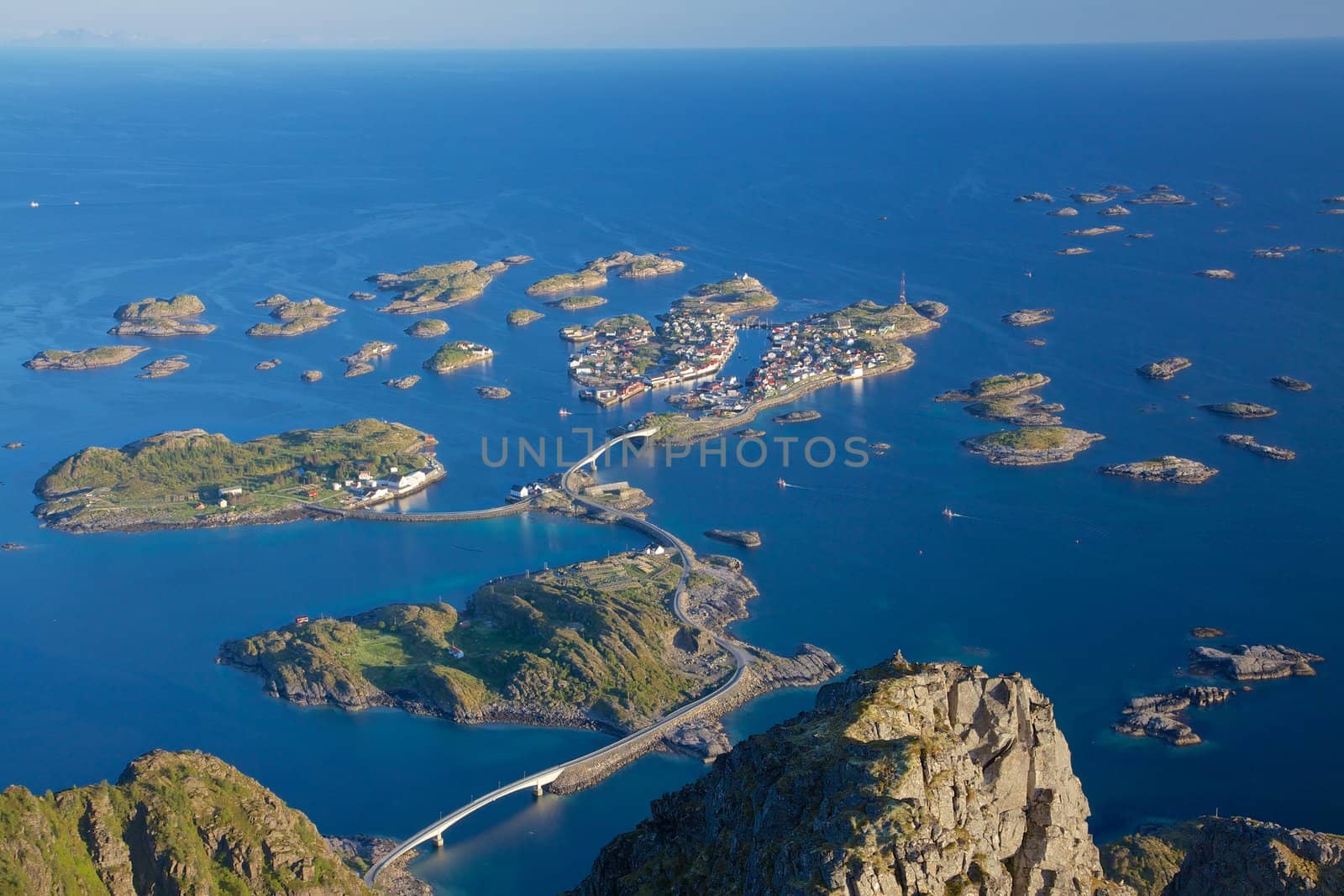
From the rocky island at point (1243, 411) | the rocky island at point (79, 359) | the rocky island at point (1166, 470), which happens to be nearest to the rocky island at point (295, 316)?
the rocky island at point (79, 359)

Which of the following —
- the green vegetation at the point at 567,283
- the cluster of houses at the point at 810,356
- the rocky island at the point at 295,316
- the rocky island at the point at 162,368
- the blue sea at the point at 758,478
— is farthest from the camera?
the green vegetation at the point at 567,283

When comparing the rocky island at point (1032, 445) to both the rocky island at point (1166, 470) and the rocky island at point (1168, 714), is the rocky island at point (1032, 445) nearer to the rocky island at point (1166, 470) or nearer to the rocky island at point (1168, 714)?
the rocky island at point (1166, 470)

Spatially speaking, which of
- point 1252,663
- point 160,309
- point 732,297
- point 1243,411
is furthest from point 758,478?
point 160,309

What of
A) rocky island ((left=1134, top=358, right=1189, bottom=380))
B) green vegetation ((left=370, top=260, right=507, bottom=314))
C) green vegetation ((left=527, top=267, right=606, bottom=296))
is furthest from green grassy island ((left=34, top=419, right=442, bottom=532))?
rocky island ((left=1134, top=358, right=1189, bottom=380))

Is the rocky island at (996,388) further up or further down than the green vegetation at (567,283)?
further up

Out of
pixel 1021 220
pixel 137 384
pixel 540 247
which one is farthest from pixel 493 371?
pixel 1021 220

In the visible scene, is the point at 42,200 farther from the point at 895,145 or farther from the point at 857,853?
the point at 857,853
